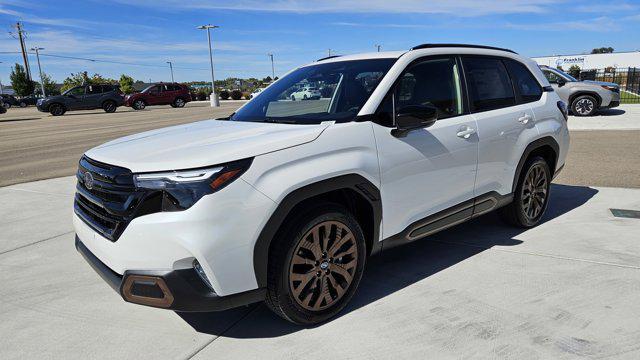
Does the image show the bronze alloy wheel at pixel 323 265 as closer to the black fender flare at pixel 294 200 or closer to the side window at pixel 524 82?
the black fender flare at pixel 294 200

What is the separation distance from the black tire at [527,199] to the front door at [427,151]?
94 cm

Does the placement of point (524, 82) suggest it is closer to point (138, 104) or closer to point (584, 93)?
point (584, 93)

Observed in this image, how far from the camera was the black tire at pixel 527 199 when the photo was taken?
4691mm

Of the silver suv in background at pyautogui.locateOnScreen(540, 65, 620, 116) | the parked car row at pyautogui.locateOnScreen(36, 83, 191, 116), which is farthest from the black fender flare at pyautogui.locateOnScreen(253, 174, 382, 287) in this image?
the parked car row at pyautogui.locateOnScreen(36, 83, 191, 116)

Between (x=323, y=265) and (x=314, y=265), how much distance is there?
0.08 meters

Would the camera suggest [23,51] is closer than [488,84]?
No

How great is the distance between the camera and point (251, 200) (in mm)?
2623

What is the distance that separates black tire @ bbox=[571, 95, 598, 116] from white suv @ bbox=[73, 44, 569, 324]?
13.8m

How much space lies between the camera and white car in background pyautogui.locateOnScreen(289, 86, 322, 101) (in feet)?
13.0

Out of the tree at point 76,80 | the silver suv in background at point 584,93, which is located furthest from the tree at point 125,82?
the silver suv in background at point 584,93

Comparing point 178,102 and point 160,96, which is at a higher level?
point 160,96

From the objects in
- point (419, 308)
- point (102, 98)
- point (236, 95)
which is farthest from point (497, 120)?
point (236, 95)

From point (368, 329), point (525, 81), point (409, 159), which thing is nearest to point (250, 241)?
point (368, 329)

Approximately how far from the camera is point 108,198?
284 centimetres
